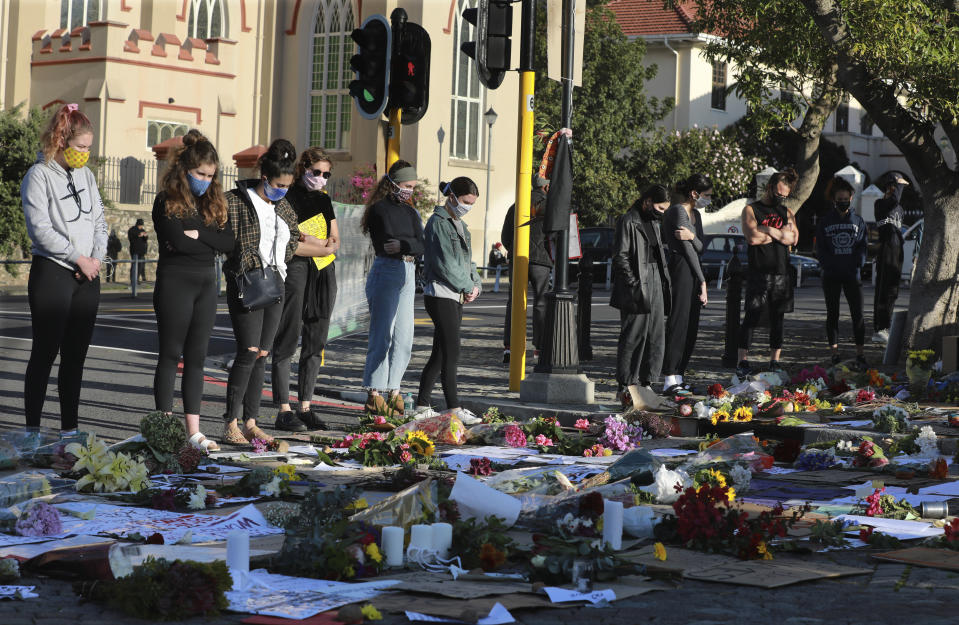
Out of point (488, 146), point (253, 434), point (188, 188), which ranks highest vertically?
point (488, 146)

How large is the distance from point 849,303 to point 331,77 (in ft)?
105

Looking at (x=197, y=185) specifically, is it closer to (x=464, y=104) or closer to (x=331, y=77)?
(x=464, y=104)

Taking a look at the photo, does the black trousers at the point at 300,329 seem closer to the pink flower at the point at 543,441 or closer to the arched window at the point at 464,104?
the pink flower at the point at 543,441

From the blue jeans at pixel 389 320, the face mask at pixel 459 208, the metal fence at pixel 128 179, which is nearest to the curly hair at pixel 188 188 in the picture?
the blue jeans at pixel 389 320

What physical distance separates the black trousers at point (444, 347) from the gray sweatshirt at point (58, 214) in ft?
9.51

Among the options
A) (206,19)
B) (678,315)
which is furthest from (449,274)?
(206,19)

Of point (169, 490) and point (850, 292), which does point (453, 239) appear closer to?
point (169, 490)

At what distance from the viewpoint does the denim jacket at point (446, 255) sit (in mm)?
10375

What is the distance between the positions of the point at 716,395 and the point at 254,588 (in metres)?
6.27

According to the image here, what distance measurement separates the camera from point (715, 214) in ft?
159

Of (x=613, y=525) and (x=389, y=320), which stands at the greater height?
(x=389, y=320)

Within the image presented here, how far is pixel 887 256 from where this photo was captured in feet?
52.9

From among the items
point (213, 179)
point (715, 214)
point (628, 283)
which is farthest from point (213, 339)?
point (715, 214)

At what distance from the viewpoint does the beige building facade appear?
38.7 metres
